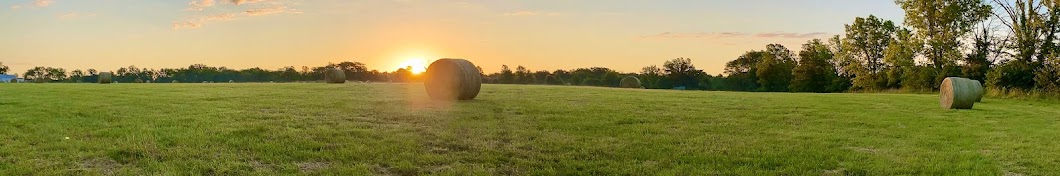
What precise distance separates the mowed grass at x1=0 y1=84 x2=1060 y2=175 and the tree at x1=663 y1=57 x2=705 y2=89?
229ft

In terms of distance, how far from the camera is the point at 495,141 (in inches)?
377

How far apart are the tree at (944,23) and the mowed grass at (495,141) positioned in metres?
31.7

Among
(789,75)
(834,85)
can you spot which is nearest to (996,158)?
(834,85)

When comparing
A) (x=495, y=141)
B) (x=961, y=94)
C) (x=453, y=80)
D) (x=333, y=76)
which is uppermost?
(x=333, y=76)

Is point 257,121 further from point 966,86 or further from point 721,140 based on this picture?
point 966,86

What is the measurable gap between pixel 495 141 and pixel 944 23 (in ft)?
140

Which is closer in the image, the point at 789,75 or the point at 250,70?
the point at 789,75

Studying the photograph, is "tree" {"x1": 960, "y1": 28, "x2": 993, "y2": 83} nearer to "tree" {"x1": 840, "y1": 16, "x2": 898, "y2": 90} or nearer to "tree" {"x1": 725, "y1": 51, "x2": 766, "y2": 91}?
"tree" {"x1": 840, "y1": 16, "x2": 898, "y2": 90}

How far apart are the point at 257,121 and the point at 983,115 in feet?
53.6

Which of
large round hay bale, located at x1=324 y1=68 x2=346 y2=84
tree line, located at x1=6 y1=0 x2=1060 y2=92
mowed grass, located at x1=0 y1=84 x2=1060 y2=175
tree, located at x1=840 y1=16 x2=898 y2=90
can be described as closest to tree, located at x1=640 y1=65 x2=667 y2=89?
tree line, located at x1=6 y1=0 x2=1060 y2=92

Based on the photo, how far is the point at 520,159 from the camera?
8195 mm

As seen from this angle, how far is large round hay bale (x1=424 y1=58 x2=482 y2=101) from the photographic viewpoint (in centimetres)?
1888

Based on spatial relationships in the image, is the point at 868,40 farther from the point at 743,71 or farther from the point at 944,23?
the point at 743,71

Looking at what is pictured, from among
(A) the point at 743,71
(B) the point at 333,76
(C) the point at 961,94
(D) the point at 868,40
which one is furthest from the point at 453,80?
(A) the point at 743,71
